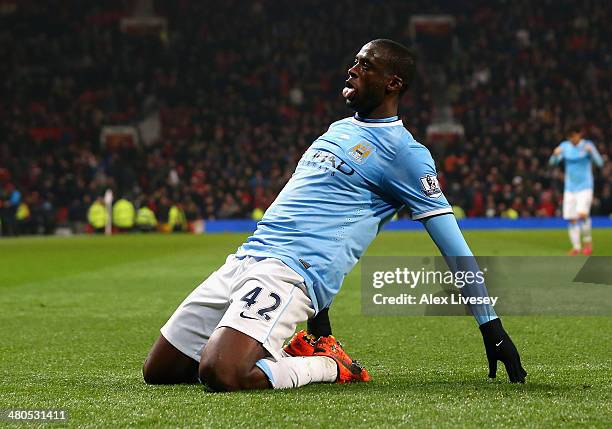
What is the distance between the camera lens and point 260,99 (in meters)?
35.0

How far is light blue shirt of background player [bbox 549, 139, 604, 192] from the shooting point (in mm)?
15227

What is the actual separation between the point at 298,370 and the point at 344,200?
831 millimetres

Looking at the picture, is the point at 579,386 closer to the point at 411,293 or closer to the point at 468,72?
the point at 411,293

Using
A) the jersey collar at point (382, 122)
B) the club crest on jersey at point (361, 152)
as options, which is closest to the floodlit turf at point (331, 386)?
the club crest on jersey at point (361, 152)

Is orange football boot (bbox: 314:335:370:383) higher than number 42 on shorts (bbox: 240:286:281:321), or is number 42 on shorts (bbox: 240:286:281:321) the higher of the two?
number 42 on shorts (bbox: 240:286:281:321)

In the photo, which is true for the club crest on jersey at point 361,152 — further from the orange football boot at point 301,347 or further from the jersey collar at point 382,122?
the orange football boot at point 301,347

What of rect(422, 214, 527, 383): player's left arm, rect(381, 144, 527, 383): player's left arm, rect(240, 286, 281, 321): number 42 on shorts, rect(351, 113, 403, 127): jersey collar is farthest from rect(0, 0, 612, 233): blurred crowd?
rect(422, 214, 527, 383): player's left arm

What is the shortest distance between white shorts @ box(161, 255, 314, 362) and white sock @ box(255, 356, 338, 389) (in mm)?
58

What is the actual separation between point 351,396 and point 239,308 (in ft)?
2.10

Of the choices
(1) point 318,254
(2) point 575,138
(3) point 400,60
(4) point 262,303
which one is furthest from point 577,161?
(4) point 262,303

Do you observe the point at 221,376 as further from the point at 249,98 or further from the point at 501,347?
the point at 249,98

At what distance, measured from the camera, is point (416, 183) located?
4.57 metres

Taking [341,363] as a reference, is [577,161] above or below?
below

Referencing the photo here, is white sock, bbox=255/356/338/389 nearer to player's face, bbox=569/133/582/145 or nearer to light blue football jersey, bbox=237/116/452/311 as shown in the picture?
light blue football jersey, bbox=237/116/452/311
